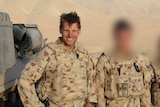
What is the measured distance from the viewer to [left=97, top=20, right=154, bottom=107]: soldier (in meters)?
3.94

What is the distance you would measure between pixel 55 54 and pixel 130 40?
0.77 m

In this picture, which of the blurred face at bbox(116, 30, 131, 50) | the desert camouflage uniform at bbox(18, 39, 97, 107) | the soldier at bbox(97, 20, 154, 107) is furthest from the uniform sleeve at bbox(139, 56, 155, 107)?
the desert camouflage uniform at bbox(18, 39, 97, 107)

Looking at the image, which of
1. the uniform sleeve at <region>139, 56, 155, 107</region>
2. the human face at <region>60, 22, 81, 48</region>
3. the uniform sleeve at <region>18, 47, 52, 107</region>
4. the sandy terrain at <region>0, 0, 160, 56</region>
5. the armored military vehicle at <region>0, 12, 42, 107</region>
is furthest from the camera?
the sandy terrain at <region>0, 0, 160, 56</region>

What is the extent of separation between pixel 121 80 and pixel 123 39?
438mm

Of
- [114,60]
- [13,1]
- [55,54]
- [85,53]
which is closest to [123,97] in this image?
[114,60]

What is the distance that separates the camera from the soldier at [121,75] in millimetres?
3939

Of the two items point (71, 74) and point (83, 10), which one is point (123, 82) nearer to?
point (71, 74)

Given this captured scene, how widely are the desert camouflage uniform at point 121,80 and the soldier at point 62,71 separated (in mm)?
326

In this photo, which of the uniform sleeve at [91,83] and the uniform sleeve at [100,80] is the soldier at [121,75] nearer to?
the uniform sleeve at [100,80]

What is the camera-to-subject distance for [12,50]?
234 inches

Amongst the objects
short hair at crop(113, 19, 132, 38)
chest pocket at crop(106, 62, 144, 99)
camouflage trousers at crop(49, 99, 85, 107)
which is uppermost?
short hair at crop(113, 19, 132, 38)

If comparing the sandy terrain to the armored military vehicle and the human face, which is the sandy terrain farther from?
the human face

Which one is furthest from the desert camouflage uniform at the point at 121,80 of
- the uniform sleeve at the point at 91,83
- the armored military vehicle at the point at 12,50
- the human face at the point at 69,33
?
the armored military vehicle at the point at 12,50

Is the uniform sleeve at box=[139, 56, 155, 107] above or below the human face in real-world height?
below
